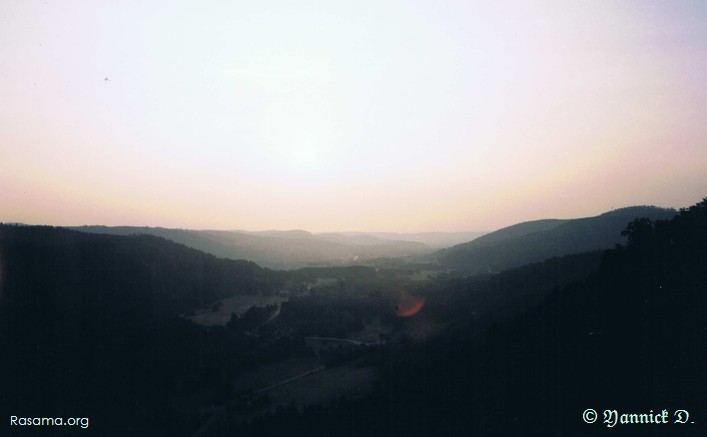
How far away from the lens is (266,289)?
17688 cm

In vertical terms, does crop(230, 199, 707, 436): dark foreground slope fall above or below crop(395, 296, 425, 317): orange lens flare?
above

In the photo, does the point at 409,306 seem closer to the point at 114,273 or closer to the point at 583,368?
the point at 114,273

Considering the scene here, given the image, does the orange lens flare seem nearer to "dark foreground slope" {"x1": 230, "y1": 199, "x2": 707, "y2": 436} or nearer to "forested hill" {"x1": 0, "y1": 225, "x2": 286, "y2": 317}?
"forested hill" {"x1": 0, "y1": 225, "x2": 286, "y2": 317}

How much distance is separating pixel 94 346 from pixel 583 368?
8055 cm

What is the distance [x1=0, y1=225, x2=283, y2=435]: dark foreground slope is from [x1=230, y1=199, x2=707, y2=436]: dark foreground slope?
81.7ft

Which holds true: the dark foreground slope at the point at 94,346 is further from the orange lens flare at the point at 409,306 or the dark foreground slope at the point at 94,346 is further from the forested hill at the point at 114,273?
the orange lens flare at the point at 409,306

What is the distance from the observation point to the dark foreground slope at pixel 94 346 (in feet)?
206

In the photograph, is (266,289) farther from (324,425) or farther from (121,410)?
(324,425)

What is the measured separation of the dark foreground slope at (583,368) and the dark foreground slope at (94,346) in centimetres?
2491

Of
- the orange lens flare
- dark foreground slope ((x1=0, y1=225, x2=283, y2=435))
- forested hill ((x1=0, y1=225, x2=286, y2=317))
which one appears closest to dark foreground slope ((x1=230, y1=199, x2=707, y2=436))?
dark foreground slope ((x1=0, y1=225, x2=283, y2=435))

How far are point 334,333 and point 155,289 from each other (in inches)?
2606

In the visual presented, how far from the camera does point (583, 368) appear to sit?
134 feet

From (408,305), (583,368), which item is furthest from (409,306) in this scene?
(583,368)

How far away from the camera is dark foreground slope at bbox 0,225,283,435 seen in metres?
62.8
